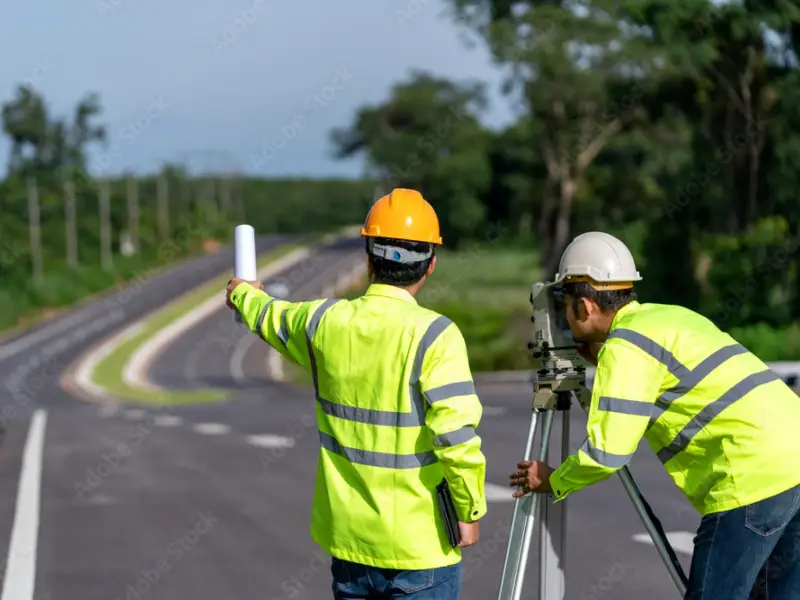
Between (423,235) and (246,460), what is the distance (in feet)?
37.1

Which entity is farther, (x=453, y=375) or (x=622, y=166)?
(x=622, y=166)

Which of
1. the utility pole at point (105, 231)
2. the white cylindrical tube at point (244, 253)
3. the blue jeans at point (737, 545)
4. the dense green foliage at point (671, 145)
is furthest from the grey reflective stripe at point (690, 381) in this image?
the utility pole at point (105, 231)

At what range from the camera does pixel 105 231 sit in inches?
3748

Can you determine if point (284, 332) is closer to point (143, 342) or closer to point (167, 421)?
point (167, 421)

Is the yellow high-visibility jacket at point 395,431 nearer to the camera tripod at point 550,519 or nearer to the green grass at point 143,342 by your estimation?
the camera tripod at point 550,519

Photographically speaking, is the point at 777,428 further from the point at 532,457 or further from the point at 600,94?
the point at 600,94

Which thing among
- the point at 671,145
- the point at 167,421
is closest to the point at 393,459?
the point at 167,421

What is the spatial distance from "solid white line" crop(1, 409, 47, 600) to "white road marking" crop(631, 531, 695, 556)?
4.13 m

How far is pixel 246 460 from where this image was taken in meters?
15.3

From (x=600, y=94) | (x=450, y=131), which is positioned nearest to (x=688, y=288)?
(x=600, y=94)

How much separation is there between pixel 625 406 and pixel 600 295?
0.42 m

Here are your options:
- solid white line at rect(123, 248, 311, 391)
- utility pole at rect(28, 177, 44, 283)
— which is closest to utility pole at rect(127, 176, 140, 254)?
utility pole at rect(28, 177, 44, 283)

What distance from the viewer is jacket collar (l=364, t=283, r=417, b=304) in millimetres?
4316

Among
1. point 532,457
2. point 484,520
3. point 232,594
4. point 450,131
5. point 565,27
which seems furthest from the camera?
point 450,131
